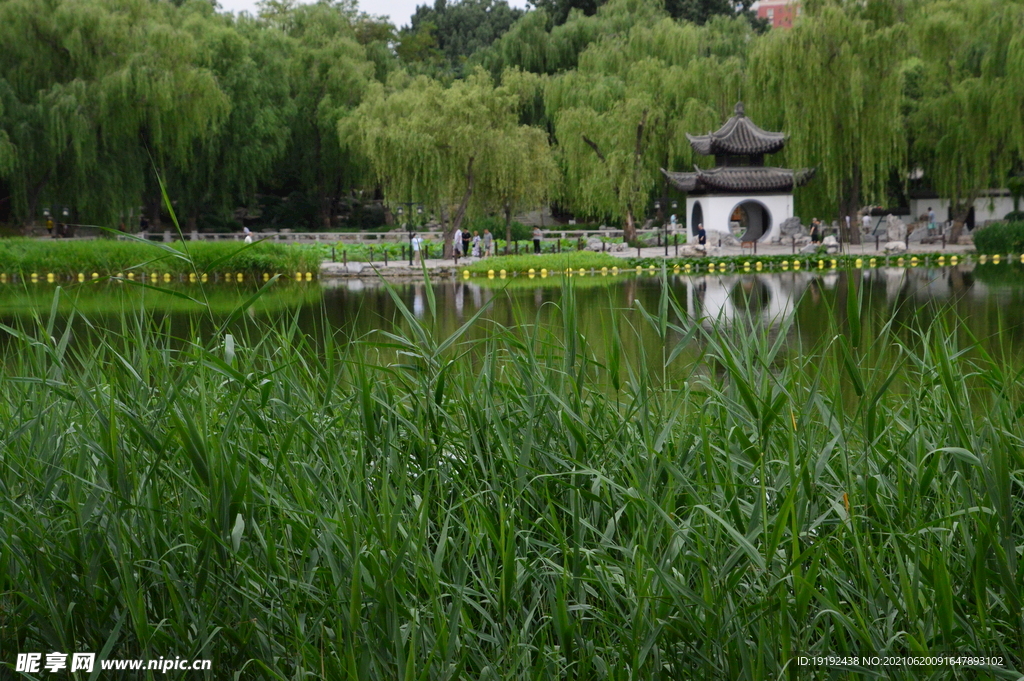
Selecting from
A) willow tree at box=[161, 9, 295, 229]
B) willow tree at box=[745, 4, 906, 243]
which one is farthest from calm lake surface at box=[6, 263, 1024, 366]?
willow tree at box=[161, 9, 295, 229]

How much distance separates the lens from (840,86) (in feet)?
73.6

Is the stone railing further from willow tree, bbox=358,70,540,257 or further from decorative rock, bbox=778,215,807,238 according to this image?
willow tree, bbox=358,70,540,257

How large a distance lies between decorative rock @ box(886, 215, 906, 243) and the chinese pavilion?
2948 mm

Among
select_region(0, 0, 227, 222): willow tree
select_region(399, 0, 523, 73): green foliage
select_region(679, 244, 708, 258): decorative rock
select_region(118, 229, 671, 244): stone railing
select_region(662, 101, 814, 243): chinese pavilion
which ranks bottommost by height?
select_region(679, 244, 708, 258): decorative rock

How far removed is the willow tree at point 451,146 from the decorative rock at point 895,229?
1080 cm

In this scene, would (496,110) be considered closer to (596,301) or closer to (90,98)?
(90,98)

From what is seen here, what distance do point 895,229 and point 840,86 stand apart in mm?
7418

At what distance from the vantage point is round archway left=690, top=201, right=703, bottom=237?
28995 mm

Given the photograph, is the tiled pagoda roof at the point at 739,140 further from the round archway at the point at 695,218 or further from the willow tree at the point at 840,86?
the willow tree at the point at 840,86

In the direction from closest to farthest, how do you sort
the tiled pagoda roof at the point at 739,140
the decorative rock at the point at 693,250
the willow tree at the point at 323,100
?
the decorative rock at the point at 693,250, the tiled pagoda roof at the point at 739,140, the willow tree at the point at 323,100

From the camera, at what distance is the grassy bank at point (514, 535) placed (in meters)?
2.06

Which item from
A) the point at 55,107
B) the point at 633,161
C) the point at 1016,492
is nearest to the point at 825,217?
the point at 633,161

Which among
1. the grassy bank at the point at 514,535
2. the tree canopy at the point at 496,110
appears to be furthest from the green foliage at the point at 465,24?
the grassy bank at the point at 514,535

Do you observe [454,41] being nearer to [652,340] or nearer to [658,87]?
[658,87]
